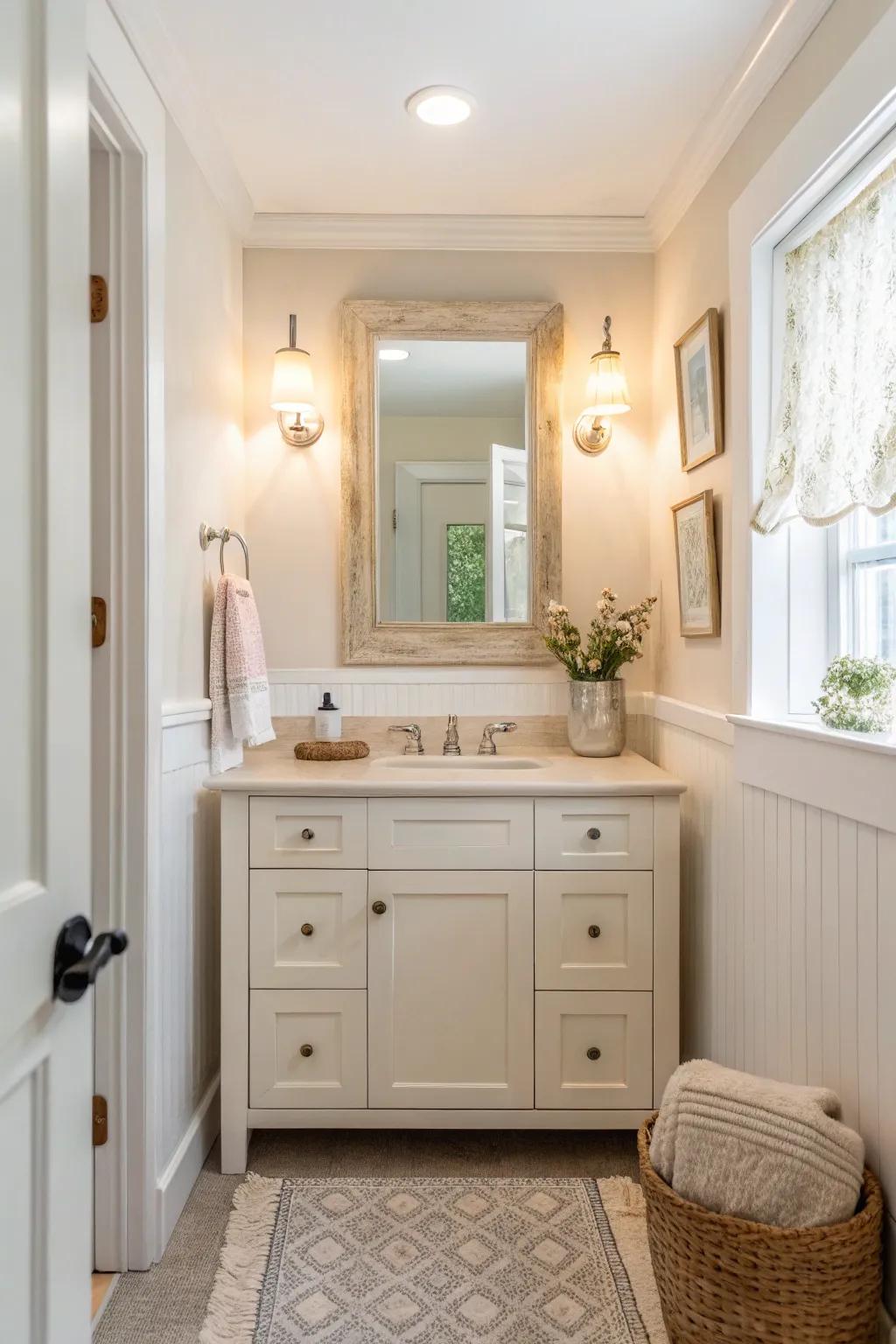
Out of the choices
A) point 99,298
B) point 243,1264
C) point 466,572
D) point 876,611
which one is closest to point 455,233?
point 466,572

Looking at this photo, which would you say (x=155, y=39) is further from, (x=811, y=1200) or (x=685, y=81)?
(x=811, y=1200)

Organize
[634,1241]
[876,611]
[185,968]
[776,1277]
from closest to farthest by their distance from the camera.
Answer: [776,1277] → [876,611] → [634,1241] → [185,968]

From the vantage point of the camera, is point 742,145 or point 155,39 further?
point 742,145

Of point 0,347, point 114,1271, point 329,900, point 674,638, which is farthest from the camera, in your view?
point 674,638

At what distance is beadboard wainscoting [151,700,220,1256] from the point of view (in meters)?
1.89

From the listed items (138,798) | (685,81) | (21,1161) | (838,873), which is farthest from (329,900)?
(685,81)

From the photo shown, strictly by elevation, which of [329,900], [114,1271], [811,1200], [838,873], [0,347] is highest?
[0,347]

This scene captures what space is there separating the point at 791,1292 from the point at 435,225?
262 cm

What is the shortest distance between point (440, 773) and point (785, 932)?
3.05 ft

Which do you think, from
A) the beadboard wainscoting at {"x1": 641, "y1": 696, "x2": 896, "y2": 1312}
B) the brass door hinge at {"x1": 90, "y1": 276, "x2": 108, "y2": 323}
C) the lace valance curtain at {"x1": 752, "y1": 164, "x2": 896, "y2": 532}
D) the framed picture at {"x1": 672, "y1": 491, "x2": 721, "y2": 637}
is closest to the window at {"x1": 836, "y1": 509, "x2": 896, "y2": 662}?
the lace valance curtain at {"x1": 752, "y1": 164, "x2": 896, "y2": 532}

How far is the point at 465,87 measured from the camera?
6.56 feet

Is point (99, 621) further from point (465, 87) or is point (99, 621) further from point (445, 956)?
point (465, 87)

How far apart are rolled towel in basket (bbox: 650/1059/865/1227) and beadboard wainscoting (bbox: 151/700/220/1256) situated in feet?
3.36

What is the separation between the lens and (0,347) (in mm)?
782
